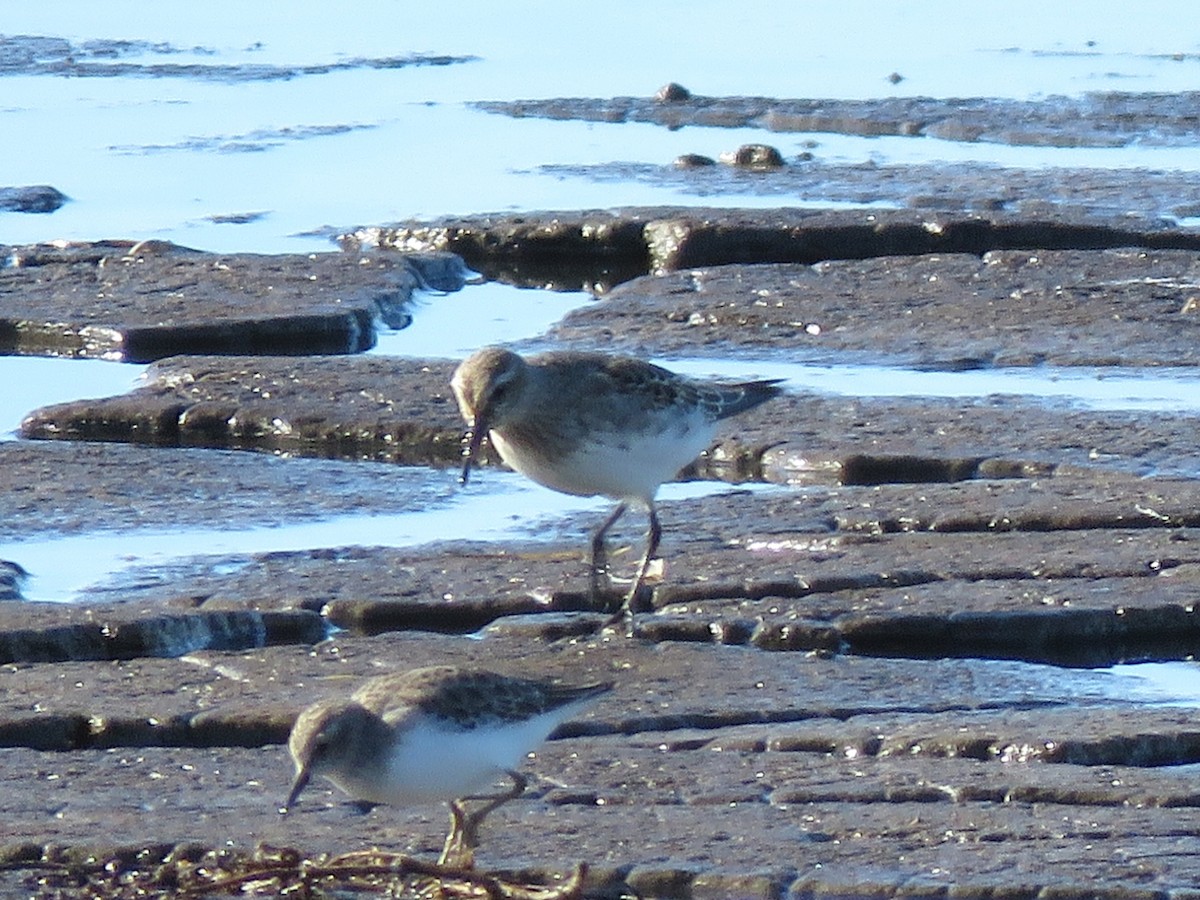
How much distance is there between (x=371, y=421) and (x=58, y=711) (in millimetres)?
2336

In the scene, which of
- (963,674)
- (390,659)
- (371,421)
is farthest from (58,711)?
(371,421)

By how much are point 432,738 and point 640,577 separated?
1617mm

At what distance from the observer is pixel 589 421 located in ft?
18.7

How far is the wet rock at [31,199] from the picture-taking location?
35.1 ft

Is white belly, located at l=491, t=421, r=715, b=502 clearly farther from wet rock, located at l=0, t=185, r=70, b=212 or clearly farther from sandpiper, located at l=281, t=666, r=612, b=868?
wet rock, located at l=0, t=185, r=70, b=212

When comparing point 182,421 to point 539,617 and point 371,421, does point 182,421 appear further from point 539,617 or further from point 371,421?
point 539,617

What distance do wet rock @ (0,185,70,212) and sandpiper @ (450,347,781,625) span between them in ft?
17.5

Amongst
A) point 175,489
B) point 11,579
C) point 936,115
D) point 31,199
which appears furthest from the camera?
point 936,115

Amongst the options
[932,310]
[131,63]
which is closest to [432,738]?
[932,310]

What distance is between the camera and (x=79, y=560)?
579cm

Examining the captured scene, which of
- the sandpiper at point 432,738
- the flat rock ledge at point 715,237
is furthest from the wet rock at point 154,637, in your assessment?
the flat rock ledge at point 715,237

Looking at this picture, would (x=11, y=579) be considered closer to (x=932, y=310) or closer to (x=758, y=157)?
(x=932, y=310)

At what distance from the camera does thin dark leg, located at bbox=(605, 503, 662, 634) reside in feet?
17.4

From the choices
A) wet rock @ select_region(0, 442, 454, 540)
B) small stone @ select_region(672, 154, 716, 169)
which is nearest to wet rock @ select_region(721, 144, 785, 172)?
small stone @ select_region(672, 154, 716, 169)
